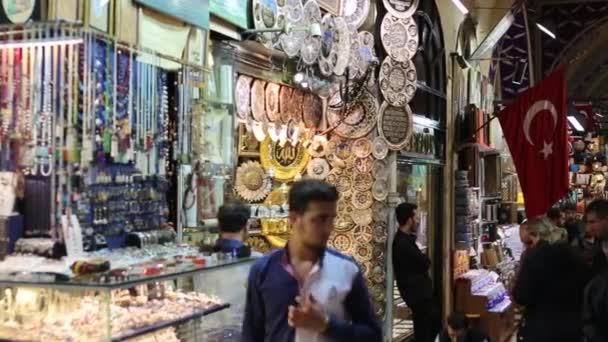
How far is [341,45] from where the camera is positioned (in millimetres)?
7039

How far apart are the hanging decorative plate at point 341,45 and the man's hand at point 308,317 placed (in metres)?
4.50

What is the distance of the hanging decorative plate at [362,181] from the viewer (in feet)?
25.9

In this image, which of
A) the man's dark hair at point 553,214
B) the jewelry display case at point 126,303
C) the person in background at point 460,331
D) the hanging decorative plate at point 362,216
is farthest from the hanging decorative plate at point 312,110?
the jewelry display case at point 126,303

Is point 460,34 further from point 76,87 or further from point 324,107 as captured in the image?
point 76,87

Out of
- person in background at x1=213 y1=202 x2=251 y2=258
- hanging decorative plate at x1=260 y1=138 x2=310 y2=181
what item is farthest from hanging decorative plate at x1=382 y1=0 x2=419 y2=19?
person in background at x1=213 y1=202 x2=251 y2=258

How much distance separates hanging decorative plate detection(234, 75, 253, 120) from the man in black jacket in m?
1.75

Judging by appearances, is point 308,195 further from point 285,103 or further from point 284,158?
point 284,158

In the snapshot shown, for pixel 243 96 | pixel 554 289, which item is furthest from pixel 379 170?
pixel 554 289

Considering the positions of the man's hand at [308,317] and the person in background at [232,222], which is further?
the person in background at [232,222]

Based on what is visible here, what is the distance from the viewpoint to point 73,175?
379 centimetres

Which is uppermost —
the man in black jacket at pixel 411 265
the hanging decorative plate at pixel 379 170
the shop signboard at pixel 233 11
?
the shop signboard at pixel 233 11

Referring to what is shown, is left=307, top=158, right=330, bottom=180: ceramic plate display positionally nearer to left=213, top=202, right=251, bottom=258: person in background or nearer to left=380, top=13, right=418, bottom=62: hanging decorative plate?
left=380, top=13, right=418, bottom=62: hanging decorative plate

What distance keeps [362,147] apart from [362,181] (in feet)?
1.04

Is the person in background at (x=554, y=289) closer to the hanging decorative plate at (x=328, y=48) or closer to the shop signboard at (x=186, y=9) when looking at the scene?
the hanging decorative plate at (x=328, y=48)
